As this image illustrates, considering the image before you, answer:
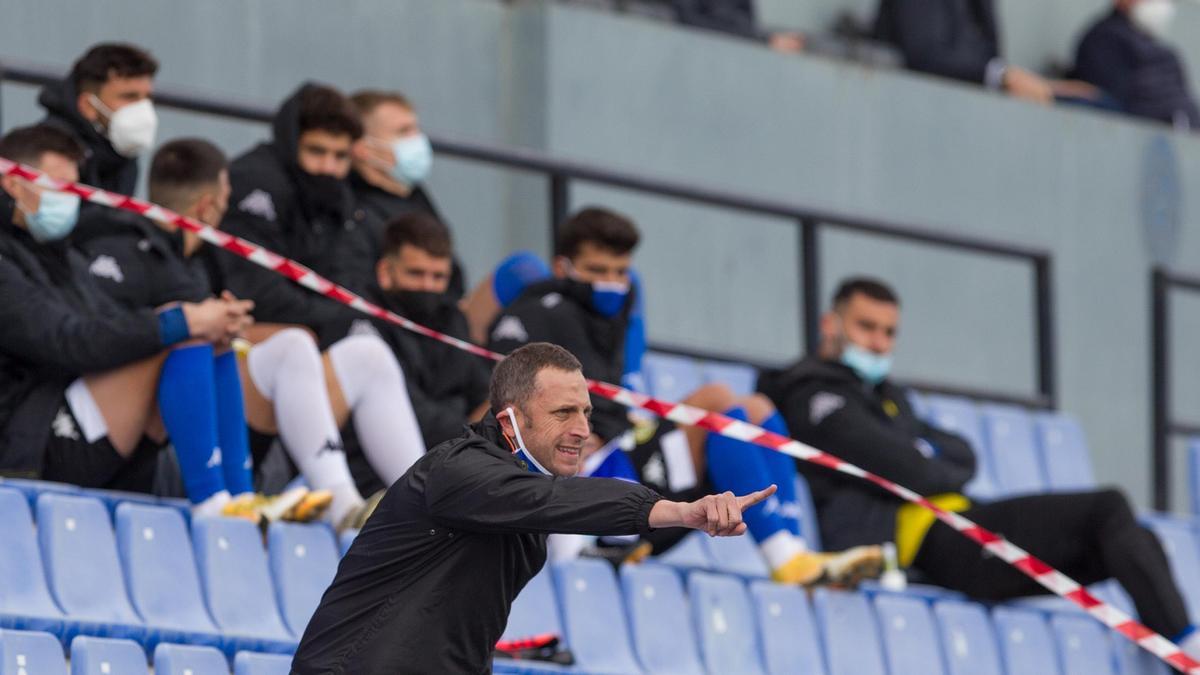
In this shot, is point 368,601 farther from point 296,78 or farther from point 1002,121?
point 1002,121

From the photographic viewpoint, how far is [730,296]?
29.8 ft

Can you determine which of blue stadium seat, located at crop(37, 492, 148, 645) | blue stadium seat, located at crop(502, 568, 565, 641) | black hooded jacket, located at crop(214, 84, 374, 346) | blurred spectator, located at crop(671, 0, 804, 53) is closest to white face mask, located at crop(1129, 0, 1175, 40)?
blurred spectator, located at crop(671, 0, 804, 53)

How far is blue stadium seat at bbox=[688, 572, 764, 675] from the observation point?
19.3 ft

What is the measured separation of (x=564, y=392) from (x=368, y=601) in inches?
18.3

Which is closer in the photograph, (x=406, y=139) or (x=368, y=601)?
(x=368, y=601)

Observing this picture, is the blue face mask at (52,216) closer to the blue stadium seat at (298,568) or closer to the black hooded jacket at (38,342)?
the black hooded jacket at (38,342)

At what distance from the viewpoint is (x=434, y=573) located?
154 inches

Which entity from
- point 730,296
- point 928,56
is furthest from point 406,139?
point 928,56

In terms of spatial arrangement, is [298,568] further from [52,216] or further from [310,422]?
[52,216]

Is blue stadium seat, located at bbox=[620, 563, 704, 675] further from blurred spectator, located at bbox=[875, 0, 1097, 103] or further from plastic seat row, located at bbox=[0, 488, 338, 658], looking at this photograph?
blurred spectator, located at bbox=[875, 0, 1097, 103]

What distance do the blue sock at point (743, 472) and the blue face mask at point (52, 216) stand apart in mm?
1749

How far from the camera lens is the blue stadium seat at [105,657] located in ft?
14.9

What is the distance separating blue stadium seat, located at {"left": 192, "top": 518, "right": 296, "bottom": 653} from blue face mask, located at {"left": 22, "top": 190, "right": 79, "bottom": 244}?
0.75 meters

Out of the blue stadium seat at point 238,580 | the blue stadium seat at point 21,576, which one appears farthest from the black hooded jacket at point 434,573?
the blue stadium seat at point 238,580
